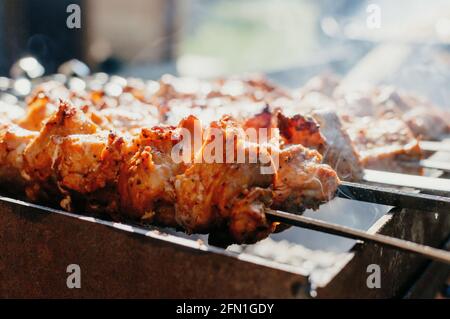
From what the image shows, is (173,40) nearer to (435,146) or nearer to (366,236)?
(435,146)

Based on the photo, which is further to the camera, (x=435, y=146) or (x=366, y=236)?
(x=435, y=146)

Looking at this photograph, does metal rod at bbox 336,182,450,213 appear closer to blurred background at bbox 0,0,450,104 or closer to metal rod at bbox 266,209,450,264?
metal rod at bbox 266,209,450,264

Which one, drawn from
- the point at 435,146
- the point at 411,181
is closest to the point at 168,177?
the point at 411,181

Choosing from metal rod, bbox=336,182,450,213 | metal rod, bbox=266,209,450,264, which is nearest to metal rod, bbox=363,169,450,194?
metal rod, bbox=336,182,450,213

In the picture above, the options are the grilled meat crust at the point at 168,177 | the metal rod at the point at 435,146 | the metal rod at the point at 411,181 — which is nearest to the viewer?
the grilled meat crust at the point at 168,177

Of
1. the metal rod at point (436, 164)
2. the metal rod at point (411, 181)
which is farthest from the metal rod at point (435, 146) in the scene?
the metal rod at point (411, 181)

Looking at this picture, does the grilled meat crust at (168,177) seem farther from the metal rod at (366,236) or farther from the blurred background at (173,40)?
the blurred background at (173,40)
